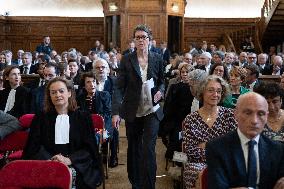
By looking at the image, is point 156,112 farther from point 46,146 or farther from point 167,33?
point 167,33

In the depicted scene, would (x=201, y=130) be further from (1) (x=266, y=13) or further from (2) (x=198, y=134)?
(1) (x=266, y=13)

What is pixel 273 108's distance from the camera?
3.63m

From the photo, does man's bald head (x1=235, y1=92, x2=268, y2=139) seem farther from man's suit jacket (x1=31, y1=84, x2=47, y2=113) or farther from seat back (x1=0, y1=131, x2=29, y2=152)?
man's suit jacket (x1=31, y1=84, x2=47, y2=113)

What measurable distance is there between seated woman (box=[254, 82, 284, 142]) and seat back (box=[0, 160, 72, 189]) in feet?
5.16

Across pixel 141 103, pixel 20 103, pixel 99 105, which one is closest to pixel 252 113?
pixel 141 103

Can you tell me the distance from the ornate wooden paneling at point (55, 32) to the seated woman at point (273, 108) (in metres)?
14.1

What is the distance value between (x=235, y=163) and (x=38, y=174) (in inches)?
48.1

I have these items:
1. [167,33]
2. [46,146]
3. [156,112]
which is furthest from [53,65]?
[167,33]

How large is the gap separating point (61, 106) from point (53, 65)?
2.64 metres

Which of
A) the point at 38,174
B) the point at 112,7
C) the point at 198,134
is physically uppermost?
the point at 112,7

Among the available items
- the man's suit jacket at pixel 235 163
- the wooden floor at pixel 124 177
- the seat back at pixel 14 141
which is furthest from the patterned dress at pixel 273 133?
the seat back at pixel 14 141

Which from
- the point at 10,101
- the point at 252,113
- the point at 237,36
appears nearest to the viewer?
the point at 252,113

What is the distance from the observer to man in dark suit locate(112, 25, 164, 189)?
14.4ft

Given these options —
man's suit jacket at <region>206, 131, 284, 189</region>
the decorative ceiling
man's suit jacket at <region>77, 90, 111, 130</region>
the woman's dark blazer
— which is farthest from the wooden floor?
the decorative ceiling
